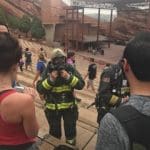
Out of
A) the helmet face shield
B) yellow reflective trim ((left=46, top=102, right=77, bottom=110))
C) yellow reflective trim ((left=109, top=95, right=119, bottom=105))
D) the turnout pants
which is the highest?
the helmet face shield

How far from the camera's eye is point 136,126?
6.19 feet

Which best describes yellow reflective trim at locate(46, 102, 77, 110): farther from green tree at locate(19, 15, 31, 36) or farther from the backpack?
green tree at locate(19, 15, 31, 36)

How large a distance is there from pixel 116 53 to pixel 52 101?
113 ft

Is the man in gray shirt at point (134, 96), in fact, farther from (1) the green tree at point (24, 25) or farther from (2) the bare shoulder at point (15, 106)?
(1) the green tree at point (24, 25)

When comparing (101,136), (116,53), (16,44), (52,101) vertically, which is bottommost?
(116,53)

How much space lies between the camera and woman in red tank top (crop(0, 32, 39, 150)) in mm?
2437

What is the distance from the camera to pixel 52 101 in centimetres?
514

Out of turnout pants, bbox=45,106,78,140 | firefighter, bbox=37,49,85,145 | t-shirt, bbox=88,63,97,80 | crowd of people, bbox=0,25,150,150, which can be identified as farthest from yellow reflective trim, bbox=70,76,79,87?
t-shirt, bbox=88,63,97,80

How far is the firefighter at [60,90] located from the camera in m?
4.94

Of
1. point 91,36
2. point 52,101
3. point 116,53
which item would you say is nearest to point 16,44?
point 52,101

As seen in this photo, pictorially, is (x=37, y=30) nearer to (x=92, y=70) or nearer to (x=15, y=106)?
(x=92, y=70)

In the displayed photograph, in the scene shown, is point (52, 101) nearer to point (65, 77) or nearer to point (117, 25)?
point (65, 77)

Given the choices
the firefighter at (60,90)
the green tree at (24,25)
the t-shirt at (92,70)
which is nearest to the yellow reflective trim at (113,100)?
the firefighter at (60,90)

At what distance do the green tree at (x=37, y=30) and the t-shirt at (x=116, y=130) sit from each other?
4085cm
